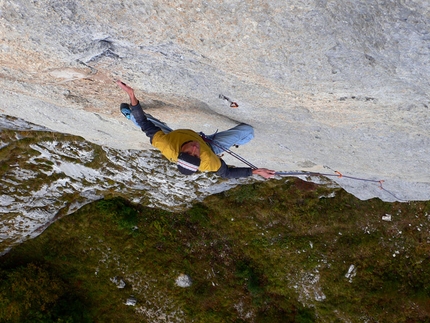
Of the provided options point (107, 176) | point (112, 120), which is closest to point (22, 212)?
point (107, 176)

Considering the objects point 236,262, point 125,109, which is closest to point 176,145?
point 125,109

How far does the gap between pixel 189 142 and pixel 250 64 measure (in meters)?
1.19

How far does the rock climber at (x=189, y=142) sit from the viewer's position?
142 inches

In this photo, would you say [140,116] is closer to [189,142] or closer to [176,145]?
[176,145]

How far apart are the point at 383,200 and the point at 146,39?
7.24 m

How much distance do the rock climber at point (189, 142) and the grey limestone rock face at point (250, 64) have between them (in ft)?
0.51

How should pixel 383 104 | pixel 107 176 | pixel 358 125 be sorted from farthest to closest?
pixel 107 176 → pixel 358 125 → pixel 383 104

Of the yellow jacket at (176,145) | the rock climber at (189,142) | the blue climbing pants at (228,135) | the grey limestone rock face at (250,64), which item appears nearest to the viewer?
the grey limestone rock face at (250,64)

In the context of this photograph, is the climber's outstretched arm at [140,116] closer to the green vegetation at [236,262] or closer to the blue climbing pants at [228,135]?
the blue climbing pants at [228,135]

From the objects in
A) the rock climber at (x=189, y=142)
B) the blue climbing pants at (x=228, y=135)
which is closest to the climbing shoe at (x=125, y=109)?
the rock climber at (x=189, y=142)

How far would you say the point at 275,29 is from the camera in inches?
99.8

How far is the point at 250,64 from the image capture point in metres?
2.93

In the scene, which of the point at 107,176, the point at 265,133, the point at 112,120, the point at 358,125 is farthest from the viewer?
the point at 107,176

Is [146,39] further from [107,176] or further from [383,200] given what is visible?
[383,200]
